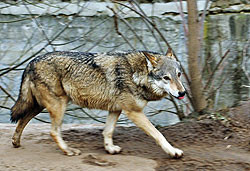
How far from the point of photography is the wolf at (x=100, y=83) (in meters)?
5.23

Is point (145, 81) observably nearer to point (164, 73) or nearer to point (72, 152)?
point (164, 73)

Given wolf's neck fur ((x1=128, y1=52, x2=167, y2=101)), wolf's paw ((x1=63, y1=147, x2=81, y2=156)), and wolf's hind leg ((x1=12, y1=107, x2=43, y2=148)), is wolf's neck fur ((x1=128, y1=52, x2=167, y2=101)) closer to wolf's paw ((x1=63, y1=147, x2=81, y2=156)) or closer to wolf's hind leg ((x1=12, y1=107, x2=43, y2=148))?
wolf's paw ((x1=63, y1=147, x2=81, y2=156))

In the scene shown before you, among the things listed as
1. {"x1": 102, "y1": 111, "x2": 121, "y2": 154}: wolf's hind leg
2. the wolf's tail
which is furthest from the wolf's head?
the wolf's tail

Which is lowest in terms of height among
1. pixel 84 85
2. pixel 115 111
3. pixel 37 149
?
pixel 37 149

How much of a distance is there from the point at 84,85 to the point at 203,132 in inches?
72.8

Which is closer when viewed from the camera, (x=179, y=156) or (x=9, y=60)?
(x=179, y=156)

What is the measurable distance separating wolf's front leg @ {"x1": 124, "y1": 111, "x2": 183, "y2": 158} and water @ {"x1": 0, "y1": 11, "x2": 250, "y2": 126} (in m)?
2.55

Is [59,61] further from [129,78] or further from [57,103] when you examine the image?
[129,78]

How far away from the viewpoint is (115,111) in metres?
5.61

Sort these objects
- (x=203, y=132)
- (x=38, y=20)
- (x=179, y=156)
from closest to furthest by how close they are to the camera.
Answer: (x=179, y=156), (x=203, y=132), (x=38, y=20)

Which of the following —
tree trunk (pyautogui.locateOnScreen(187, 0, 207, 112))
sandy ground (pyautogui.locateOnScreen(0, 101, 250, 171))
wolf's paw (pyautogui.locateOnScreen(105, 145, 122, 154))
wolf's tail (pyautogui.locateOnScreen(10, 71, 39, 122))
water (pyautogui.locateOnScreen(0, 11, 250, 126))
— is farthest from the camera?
water (pyautogui.locateOnScreen(0, 11, 250, 126))

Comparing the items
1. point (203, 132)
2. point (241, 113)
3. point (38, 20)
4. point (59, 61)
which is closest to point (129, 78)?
point (59, 61)

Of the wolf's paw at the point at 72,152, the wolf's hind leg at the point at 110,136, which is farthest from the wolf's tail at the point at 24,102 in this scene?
the wolf's hind leg at the point at 110,136

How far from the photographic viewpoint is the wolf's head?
503 cm
